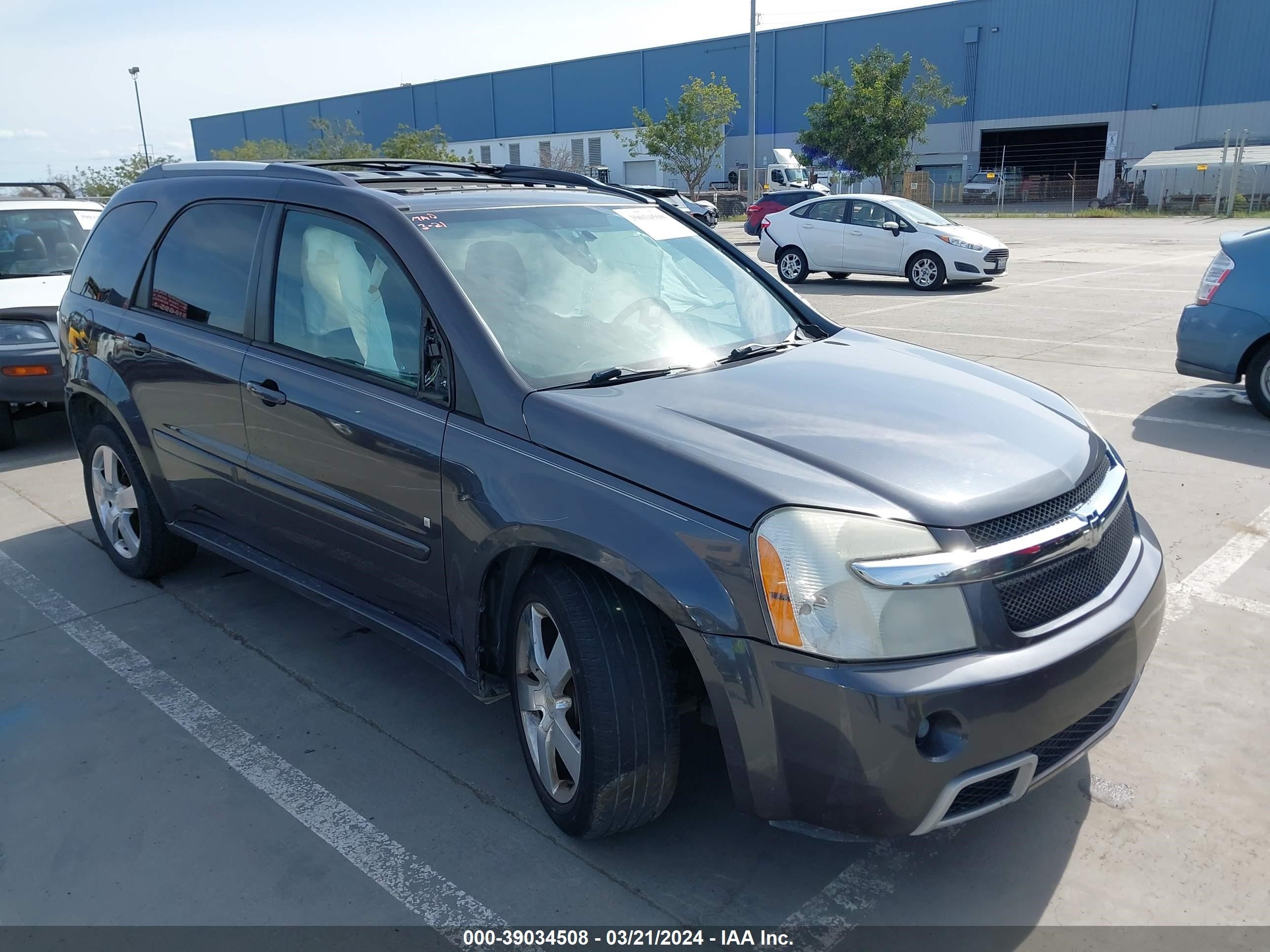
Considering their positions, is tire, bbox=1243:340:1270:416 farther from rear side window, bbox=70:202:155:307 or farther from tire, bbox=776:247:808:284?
tire, bbox=776:247:808:284

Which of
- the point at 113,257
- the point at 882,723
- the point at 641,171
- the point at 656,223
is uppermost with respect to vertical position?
the point at 656,223

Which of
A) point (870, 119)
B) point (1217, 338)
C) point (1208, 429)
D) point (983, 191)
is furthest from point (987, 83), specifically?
point (1208, 429)

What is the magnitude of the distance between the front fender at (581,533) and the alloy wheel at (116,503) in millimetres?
2552

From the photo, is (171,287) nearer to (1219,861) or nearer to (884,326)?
(1219,861)

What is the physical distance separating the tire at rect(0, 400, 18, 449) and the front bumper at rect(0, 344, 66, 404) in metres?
0.26

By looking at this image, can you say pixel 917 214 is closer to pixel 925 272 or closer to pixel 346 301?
pixel 925 272

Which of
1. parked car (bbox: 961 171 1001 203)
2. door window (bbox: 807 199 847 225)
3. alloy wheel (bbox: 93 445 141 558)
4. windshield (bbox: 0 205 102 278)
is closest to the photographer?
alloy wheel (bbox: 93 445 141 558)

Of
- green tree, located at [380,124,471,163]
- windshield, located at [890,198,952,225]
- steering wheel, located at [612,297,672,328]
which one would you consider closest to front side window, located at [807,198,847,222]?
windshield, located at [890,198,952,225]

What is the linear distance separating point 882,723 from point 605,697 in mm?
711

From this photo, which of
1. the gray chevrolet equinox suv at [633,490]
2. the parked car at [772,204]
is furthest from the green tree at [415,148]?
the gray chevrolet equinox suv at [633,490]

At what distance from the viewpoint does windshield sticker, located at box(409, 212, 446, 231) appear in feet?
10.6

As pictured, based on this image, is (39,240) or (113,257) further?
(39,240)

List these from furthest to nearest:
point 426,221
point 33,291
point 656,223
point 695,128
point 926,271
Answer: point 695,128 < point 926,271 < point 33,291 < point 656,223 < point 426,221

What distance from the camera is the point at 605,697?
257cm
